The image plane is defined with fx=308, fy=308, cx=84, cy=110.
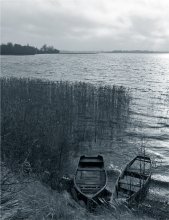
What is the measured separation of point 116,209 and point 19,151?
5.20 metres

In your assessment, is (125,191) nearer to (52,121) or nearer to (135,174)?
(135,174)

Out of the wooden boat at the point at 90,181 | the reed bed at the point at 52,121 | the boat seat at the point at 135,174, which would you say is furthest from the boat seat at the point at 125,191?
the reed bed at the point at 52,121

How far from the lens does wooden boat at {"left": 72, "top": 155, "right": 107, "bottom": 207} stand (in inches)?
525

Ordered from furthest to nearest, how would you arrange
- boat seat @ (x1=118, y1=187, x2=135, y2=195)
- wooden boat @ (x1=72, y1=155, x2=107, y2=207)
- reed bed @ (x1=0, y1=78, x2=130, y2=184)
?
reed bed @ (x1=0, y1=78, x2=130, y2=184) → boat seat @ (x1=118, y1=187, x2=135, y2=195) → wooden boat @ (x1=72, y1=155, x2=107, y2=207)

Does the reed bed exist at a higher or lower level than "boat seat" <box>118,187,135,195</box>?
higher

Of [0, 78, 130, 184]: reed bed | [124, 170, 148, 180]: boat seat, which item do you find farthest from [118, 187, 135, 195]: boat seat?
[0, 78, 130, 184]: reed bed

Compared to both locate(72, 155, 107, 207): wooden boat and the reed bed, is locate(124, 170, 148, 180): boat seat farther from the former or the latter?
the reed bed

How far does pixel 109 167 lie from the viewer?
61.0 ft

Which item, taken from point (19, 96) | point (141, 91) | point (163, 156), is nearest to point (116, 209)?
point (163, 156)

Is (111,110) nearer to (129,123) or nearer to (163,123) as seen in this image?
(129,123)

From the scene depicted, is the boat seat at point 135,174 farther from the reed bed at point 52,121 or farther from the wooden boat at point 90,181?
the reed bed at point 52,121

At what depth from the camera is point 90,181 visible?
49.4 feet

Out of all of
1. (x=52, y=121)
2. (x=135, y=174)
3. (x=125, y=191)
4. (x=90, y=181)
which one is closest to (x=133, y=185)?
(x=125, y=191)

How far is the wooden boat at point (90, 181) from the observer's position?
13.3 meters
